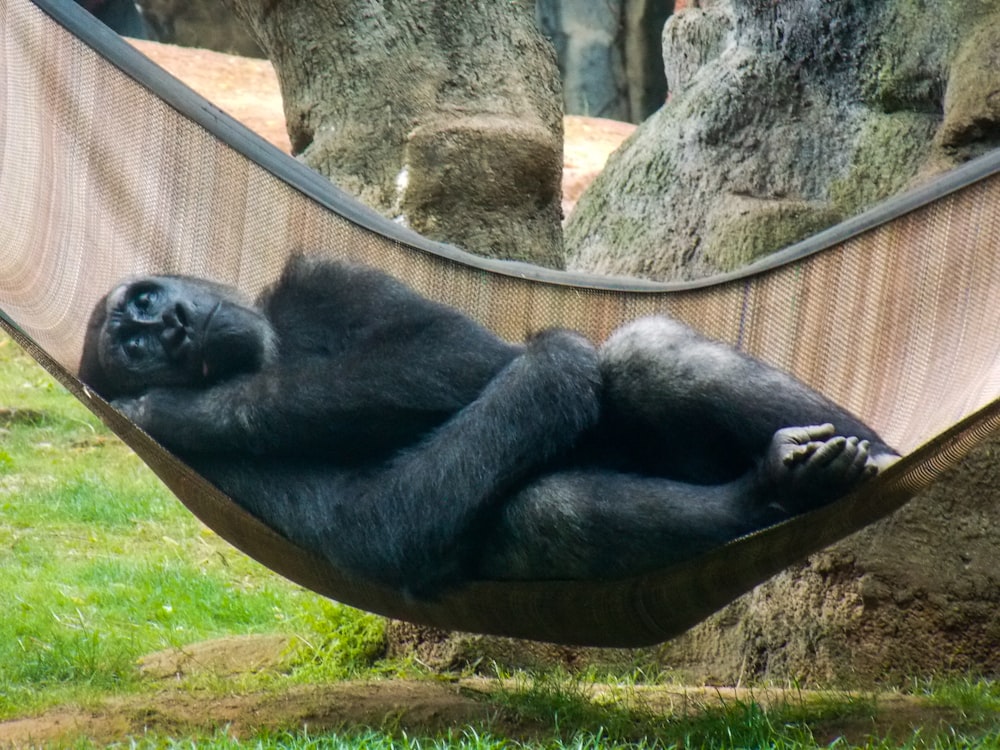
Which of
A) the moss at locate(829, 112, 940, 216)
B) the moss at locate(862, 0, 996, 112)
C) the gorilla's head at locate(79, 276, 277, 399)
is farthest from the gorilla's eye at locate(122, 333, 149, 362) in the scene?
the moss at locate(862, 0, 996, 112)

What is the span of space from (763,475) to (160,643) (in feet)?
8.58

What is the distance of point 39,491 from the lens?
20.7ft

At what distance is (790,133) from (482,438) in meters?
2.44

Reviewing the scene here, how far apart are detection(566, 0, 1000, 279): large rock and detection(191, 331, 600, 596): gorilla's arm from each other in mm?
1722

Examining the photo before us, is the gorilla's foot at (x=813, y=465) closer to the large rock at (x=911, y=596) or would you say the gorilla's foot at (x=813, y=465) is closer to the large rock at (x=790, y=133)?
the large rock at (x=911, y=596)

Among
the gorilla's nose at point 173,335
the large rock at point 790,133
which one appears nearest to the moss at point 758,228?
the large rock at point 790,133

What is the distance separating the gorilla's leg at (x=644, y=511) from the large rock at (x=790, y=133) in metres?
1.75

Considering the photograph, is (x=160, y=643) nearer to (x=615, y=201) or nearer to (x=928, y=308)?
(x=615, y=201)

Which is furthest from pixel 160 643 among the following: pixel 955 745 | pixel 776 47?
pixel 776 47

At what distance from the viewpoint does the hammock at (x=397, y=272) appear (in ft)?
8.60

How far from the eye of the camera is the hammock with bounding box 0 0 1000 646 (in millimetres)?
2621

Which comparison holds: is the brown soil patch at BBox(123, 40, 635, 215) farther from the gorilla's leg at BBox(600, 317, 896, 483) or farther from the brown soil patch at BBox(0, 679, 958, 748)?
the gorilla's leg at BBox(600, 317, 896, 483)

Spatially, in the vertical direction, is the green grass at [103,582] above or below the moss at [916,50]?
below

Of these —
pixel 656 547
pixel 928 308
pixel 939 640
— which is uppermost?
pixel 928 308
